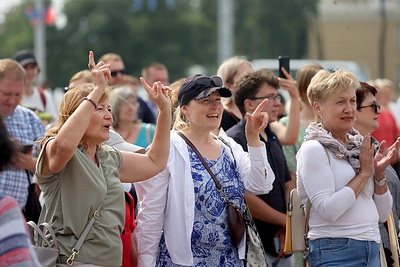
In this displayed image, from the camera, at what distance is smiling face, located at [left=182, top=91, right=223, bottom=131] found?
574 centimetres

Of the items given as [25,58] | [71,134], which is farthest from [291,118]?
[25,58]

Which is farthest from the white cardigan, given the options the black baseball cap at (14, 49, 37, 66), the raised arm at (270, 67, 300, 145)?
the black baseball cap at (14, 49, 37, 66)

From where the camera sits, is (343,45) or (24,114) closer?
(24,114)

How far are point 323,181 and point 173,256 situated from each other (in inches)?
39.8

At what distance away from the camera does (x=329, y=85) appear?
5656mm

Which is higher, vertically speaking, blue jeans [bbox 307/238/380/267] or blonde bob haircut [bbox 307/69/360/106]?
blonde bob haircut [bbox 307/69/360/106]

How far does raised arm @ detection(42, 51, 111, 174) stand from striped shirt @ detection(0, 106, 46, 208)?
188cm

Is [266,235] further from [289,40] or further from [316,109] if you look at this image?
[289,40]

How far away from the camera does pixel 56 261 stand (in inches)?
195

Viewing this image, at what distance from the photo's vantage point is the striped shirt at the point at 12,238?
11.8ft

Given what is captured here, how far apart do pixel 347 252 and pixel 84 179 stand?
161 centimetres

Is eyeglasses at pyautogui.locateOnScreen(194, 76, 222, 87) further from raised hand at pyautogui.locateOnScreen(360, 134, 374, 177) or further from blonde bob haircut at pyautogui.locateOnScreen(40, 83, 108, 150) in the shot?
raised hand at pyautogui.locateOnScreen(360, 134, 374, 177)

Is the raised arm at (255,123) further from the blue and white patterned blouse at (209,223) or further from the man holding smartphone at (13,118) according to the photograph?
the man holding smartphone at (13,118)

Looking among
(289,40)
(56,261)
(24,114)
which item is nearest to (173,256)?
(56,261)
